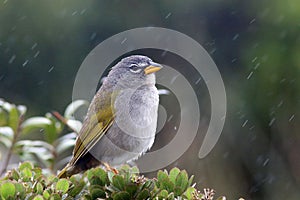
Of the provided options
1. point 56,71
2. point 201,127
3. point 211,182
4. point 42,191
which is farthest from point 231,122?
point 42,191

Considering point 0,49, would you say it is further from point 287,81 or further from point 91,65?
point 287,81

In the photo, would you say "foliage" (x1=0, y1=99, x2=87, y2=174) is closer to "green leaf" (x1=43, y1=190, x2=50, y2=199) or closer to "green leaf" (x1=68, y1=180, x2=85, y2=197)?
"green leaf" (x1=68, y1=180, x2=85, y2=197)

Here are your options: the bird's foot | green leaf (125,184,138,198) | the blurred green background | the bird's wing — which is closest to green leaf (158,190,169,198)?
green leaf (125,184,138,198)

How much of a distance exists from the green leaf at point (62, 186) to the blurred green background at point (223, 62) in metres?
4.82

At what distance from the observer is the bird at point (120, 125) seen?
14.2ft

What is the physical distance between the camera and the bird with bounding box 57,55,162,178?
4328 mm

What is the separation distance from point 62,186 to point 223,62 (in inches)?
238

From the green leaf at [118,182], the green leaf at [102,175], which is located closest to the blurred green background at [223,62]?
the green leaf at [102,175]

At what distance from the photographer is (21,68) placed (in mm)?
9750

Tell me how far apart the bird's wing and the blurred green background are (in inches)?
134

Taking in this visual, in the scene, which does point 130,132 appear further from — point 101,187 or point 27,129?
point 101,187

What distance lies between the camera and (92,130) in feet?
14.5

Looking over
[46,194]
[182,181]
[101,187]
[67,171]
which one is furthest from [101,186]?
[67,171]

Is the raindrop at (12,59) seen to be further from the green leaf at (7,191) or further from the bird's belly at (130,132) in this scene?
the green leaf at (7,191)
